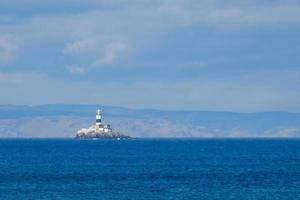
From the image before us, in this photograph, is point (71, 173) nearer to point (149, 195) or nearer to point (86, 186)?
point (86, 186)

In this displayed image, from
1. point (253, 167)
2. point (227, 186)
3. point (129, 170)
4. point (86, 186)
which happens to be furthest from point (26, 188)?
point (253, 167)

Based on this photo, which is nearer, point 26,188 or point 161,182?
point 26,188

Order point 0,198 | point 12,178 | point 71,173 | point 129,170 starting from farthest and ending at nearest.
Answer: point 129,170 < point 71,173 < point 12,178 < point 0,198

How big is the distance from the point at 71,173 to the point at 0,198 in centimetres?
3396

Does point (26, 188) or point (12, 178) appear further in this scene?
point (12, 178)

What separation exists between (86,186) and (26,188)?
606cm

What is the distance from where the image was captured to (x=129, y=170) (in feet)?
398

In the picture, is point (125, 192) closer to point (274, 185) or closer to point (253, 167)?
point (274, 185)

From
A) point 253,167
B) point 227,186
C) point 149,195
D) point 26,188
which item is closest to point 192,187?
point 227,186

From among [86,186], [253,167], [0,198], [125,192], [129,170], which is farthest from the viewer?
[253,167]

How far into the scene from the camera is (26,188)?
89.1 meters

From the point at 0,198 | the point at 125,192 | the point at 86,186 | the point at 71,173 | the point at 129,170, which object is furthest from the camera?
the point at 129,170

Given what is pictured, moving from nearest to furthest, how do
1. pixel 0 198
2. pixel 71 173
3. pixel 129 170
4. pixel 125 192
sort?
pixel 0 198 < pixel 125 192 < pixel 71 173 < pixel 129 170

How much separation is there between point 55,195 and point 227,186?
1836cm
